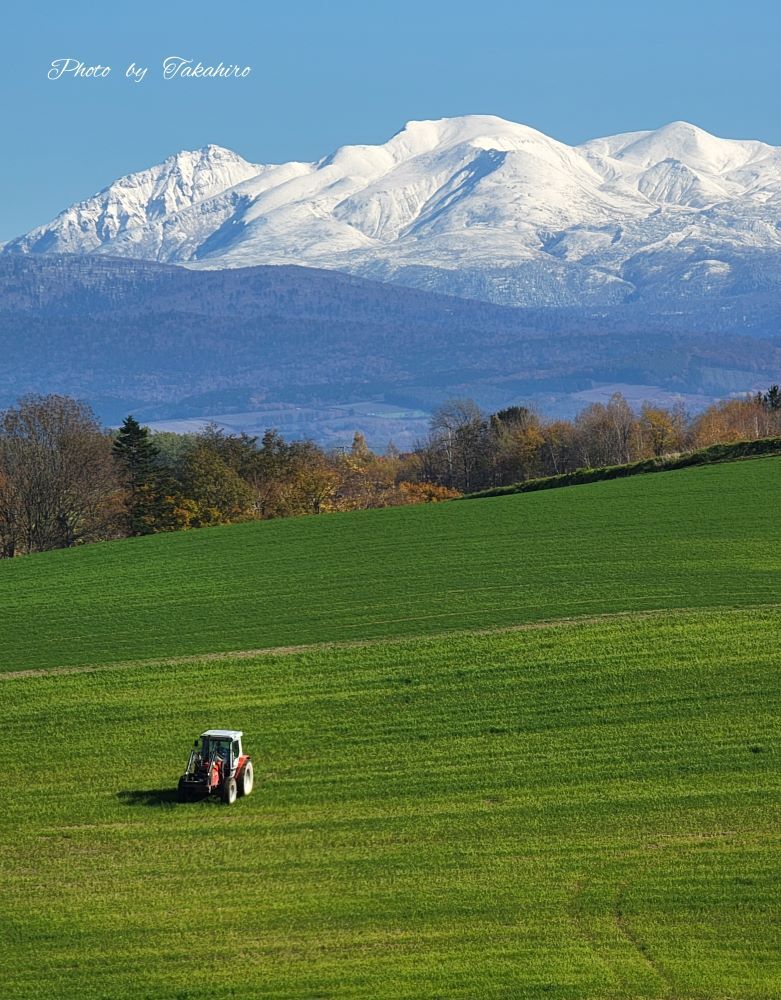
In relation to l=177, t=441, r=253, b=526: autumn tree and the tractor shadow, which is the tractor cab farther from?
l=177, t=441, r=253, b=526: autumn tree

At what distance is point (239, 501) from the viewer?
86938 mm

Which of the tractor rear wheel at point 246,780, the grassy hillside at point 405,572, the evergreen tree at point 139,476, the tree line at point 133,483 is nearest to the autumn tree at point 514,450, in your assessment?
the tree line at point 133,483

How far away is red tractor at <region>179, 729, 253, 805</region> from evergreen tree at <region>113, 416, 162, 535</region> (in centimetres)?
5909

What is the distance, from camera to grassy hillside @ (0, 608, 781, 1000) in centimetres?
2172

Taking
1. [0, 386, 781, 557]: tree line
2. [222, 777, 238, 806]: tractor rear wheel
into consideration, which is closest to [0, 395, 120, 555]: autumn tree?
[0, 386, 781, 557]: tree line

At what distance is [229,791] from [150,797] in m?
1.69

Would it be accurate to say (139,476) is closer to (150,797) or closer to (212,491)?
(212,491)

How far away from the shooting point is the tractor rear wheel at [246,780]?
92.8 feet

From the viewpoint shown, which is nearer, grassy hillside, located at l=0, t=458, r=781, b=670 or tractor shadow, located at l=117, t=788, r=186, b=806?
tractor shadow, located at l=117, t=788, r=186, b=806

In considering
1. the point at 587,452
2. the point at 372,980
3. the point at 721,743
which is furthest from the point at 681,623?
the point at 587,452

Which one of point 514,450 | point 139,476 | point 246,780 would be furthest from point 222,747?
point 514,450

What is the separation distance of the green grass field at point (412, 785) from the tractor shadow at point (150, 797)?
7 centimetres

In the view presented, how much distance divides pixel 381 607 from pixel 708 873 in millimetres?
20250

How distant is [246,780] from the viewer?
2834 cm
